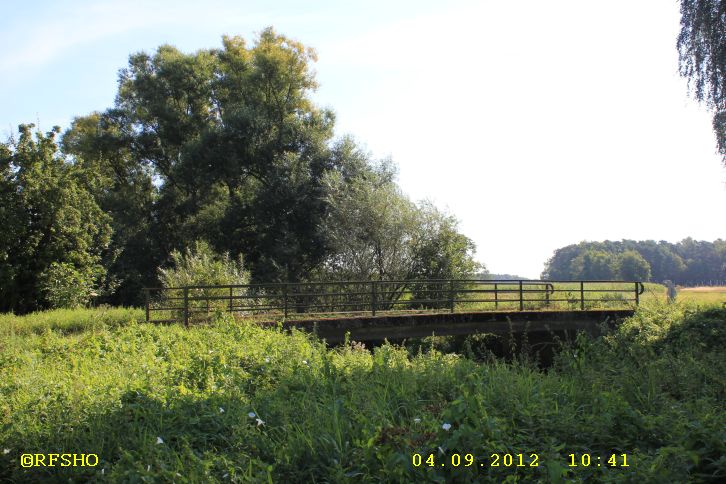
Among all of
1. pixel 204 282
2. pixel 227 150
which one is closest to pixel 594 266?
pixel 227 150

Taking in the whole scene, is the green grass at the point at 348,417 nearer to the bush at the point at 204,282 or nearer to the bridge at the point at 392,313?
the bridge at the point at 392,313

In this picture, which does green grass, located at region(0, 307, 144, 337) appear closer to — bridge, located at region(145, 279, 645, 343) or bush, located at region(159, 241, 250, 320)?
bridge, located at region(145, 279, 645, 343)

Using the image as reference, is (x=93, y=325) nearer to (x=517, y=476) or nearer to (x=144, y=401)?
(x=144, y=401)

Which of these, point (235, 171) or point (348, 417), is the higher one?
point (235, 171)

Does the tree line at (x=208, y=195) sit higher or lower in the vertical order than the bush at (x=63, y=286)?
higher

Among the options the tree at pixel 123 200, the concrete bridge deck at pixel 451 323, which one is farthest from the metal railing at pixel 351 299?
the tree at pixel 123 200

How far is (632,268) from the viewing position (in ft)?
238

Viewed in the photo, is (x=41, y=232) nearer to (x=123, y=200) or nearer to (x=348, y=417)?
(x=123, y=200)

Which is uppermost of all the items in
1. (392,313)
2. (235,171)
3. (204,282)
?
(235,171)

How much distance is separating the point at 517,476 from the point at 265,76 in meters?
30.9

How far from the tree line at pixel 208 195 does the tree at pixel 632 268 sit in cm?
5297

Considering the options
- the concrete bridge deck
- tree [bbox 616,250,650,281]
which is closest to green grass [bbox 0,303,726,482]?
the concrete bridge deck

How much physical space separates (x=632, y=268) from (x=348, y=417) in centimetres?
7496

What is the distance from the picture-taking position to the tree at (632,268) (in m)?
71.6
